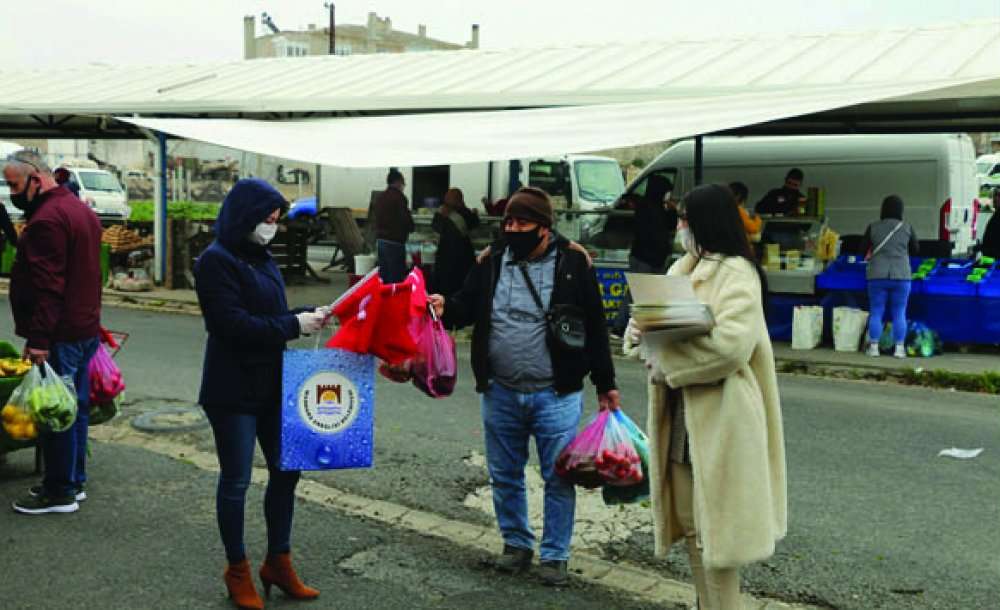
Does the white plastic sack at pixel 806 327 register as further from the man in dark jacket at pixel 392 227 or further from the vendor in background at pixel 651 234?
the man in dark jacket at pixel 392 227

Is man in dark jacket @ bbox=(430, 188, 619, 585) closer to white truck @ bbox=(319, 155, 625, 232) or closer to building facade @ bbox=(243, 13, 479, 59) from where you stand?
white truck @ bbox=(319, 155, 625, 232)

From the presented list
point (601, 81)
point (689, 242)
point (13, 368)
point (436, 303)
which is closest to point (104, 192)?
point (601, 81)

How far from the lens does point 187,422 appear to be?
305 inches

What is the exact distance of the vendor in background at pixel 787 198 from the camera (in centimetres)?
1336

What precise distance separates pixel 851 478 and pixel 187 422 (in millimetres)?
4694

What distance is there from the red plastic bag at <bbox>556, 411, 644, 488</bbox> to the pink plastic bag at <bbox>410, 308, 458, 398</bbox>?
A: 647 mm

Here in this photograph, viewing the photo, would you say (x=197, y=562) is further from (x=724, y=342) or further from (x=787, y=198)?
(x=787, y=198)

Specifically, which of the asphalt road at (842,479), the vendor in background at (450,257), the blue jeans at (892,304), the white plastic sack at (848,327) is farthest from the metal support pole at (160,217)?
the blue jeans at (892,304)

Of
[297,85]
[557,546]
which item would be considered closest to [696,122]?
[557,546]

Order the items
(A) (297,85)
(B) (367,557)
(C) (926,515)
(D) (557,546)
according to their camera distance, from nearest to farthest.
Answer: (D) (557,546) < (B) (367,557) < (C) (926,515) < (A) (297,85)

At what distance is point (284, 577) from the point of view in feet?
14.7

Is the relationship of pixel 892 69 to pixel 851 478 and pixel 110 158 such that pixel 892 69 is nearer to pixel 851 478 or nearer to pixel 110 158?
pixel 851 478

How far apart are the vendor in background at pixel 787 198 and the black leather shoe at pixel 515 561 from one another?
9.43 metres

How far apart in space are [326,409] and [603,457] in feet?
3.91
